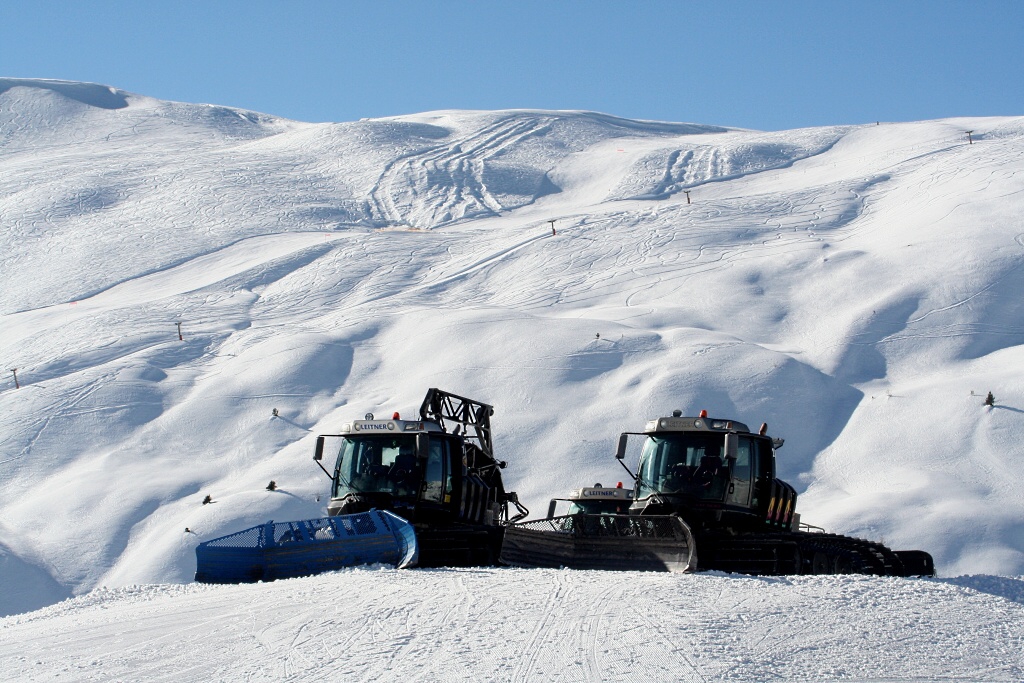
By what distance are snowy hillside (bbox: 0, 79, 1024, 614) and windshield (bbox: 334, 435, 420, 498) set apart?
5.72 metres

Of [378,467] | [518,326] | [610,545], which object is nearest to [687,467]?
[610,545]

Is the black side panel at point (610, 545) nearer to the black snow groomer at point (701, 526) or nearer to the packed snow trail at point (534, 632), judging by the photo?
the black snow groomer at point (701, 526)

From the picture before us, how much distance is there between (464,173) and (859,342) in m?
29.0

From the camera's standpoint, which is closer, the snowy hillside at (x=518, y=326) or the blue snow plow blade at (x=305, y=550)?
the blue snow plow blade at (x=305, y=550)

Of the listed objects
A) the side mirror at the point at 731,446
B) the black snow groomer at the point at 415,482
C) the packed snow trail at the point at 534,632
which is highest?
the side mirror at the point at 731,446

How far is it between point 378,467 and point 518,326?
14.5 meters

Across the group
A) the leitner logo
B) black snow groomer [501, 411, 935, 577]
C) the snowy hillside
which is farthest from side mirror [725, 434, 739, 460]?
the snowy hillside

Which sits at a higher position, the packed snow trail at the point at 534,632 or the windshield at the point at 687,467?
the windshield at the point at 687,467

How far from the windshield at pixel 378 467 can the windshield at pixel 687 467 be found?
→ 10.1ft

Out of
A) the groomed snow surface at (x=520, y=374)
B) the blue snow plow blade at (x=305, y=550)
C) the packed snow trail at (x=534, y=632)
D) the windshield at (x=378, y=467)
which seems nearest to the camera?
the packed snow trail at (x=534, y=632)

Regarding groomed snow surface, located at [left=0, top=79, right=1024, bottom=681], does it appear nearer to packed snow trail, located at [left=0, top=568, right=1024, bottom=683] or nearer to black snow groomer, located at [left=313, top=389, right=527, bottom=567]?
packed snow trail, located at [left=0, top=568, right=1024, bottom=683]

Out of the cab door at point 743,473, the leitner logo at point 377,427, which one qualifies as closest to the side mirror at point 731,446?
the cab door at point 743,473

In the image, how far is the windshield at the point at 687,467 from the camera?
1396 centimetres

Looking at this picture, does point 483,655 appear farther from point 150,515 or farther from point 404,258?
point 404,258
